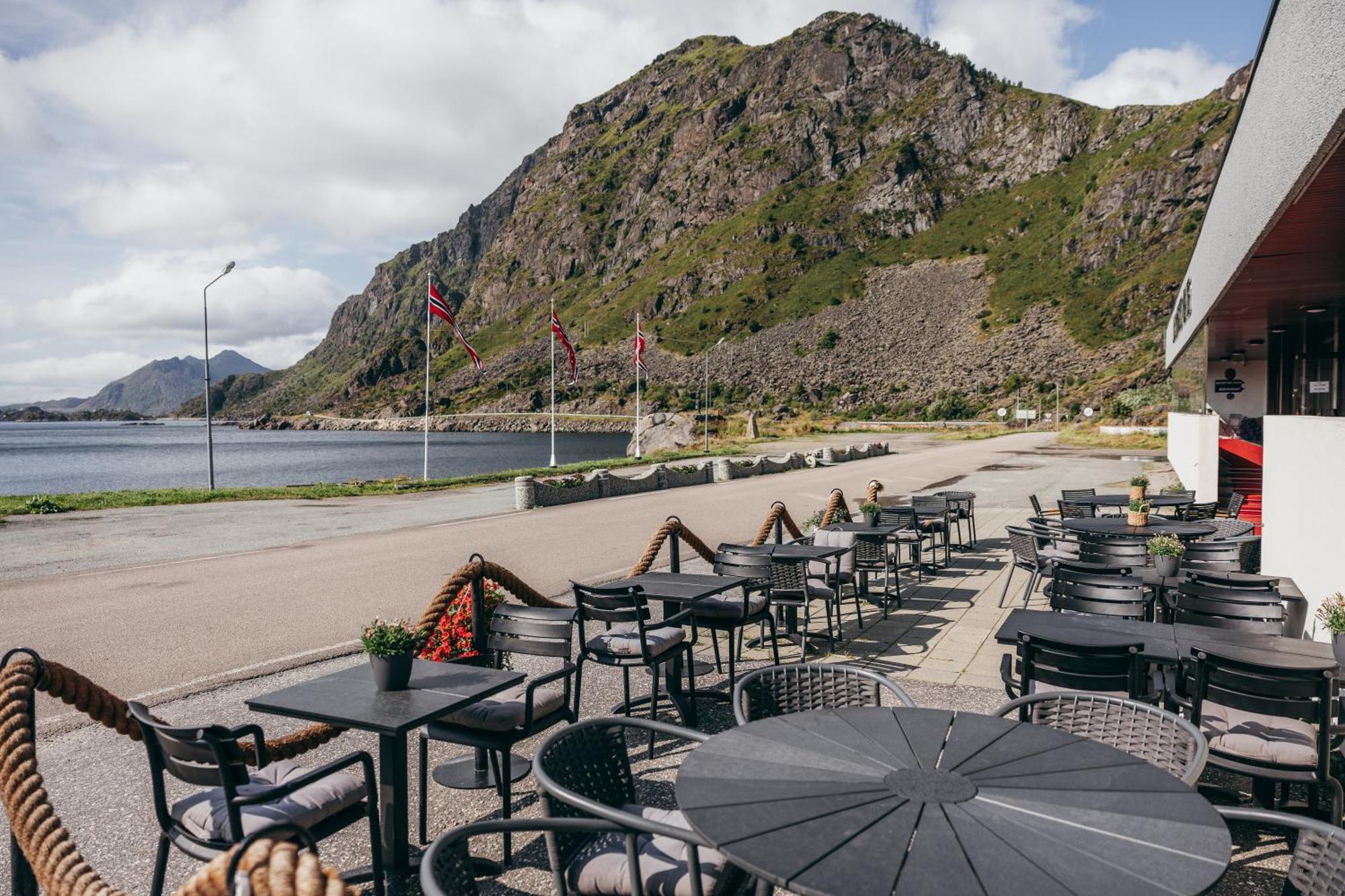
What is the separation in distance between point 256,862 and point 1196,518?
12957 mm

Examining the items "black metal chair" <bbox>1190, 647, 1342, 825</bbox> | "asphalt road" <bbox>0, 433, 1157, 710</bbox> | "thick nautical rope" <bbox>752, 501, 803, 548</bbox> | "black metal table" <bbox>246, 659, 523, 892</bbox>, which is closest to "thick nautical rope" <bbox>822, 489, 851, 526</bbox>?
"thick nautical rope" <bbox>752, 501, 803, 548</bbox>

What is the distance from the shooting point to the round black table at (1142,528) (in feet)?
29.4

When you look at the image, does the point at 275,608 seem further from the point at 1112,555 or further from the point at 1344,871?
the point at 1344,871

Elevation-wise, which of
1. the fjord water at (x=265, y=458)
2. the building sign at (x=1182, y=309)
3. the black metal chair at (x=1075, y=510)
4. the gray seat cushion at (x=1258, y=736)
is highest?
the building sign at (x=1182, y=309)

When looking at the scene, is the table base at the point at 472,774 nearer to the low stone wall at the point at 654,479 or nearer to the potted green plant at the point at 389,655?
the potted green plant at the point at 389,655

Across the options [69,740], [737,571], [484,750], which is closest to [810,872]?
[484,750]

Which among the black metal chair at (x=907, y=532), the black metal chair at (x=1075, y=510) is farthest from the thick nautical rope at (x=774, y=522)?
the black metal chair at (x=1075, y=510)

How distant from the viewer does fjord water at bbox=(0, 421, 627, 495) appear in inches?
2506

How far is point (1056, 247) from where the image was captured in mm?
127625

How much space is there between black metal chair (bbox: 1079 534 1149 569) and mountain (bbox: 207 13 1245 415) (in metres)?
77.2

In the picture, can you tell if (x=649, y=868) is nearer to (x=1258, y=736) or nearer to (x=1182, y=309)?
(x=1258, y=736)

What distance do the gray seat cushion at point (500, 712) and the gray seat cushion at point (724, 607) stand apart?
210 cm

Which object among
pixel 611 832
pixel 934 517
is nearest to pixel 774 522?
pixel 934 517

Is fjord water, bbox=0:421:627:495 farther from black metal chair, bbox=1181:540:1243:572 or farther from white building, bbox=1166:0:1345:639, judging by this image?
black metal chair, bbox=1181:540:1243:572
